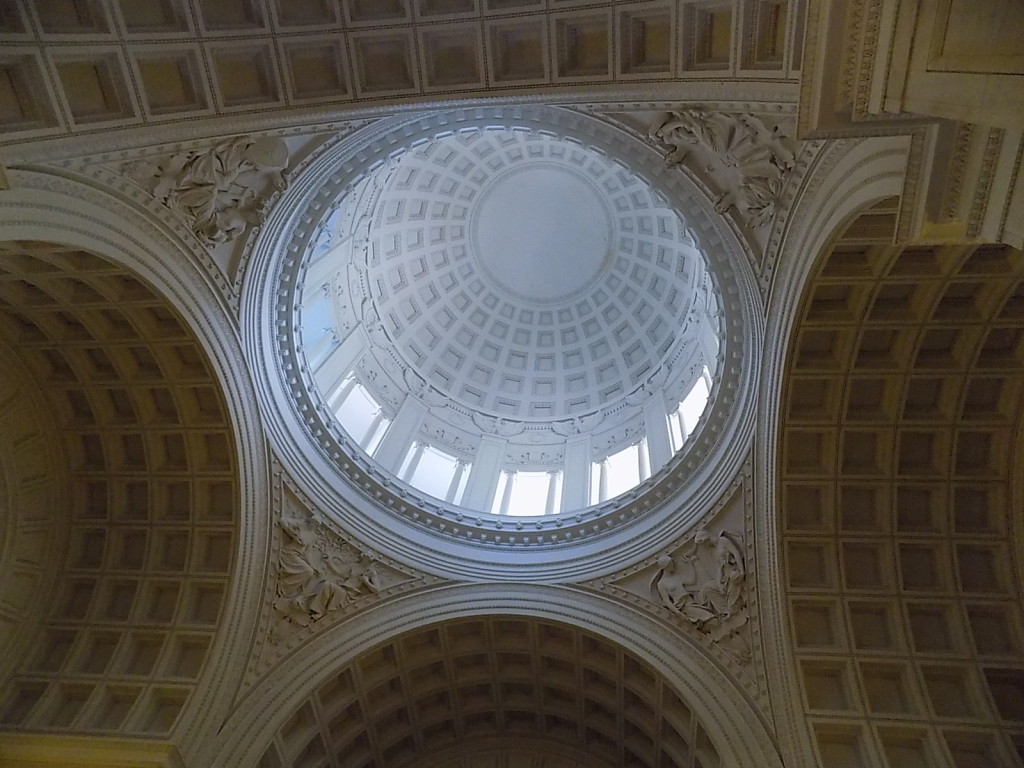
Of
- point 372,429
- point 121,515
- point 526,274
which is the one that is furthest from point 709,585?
point 526,274

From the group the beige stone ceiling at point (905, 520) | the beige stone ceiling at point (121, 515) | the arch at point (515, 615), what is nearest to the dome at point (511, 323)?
the arch at point (515, 615)

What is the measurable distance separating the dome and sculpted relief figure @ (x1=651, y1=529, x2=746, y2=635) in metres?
4.47

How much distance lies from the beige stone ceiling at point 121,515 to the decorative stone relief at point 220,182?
7.48 feet

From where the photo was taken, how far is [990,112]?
4664 millimetres

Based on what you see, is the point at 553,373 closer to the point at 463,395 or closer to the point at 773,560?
the point at 463,395

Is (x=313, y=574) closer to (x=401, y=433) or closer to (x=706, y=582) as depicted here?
(x=401, y=433)

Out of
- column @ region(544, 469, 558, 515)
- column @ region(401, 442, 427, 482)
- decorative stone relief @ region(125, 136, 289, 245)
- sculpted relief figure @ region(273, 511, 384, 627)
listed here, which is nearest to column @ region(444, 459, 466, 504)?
column @ region(401, 442, 427, 482)

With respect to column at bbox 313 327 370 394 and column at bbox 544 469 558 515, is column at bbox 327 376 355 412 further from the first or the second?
A: column at bbox 544 469 558 515

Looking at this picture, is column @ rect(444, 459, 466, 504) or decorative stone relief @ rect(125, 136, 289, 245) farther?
column @ rect(444, 459, 466, 504)

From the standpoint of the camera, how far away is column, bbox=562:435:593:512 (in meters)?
22.4

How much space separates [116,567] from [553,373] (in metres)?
17.2

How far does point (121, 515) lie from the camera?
17.5 meters

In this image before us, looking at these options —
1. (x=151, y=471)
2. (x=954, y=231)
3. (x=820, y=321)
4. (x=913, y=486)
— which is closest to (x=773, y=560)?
(x=913, y=486)

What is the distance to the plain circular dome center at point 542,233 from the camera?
29688mm
